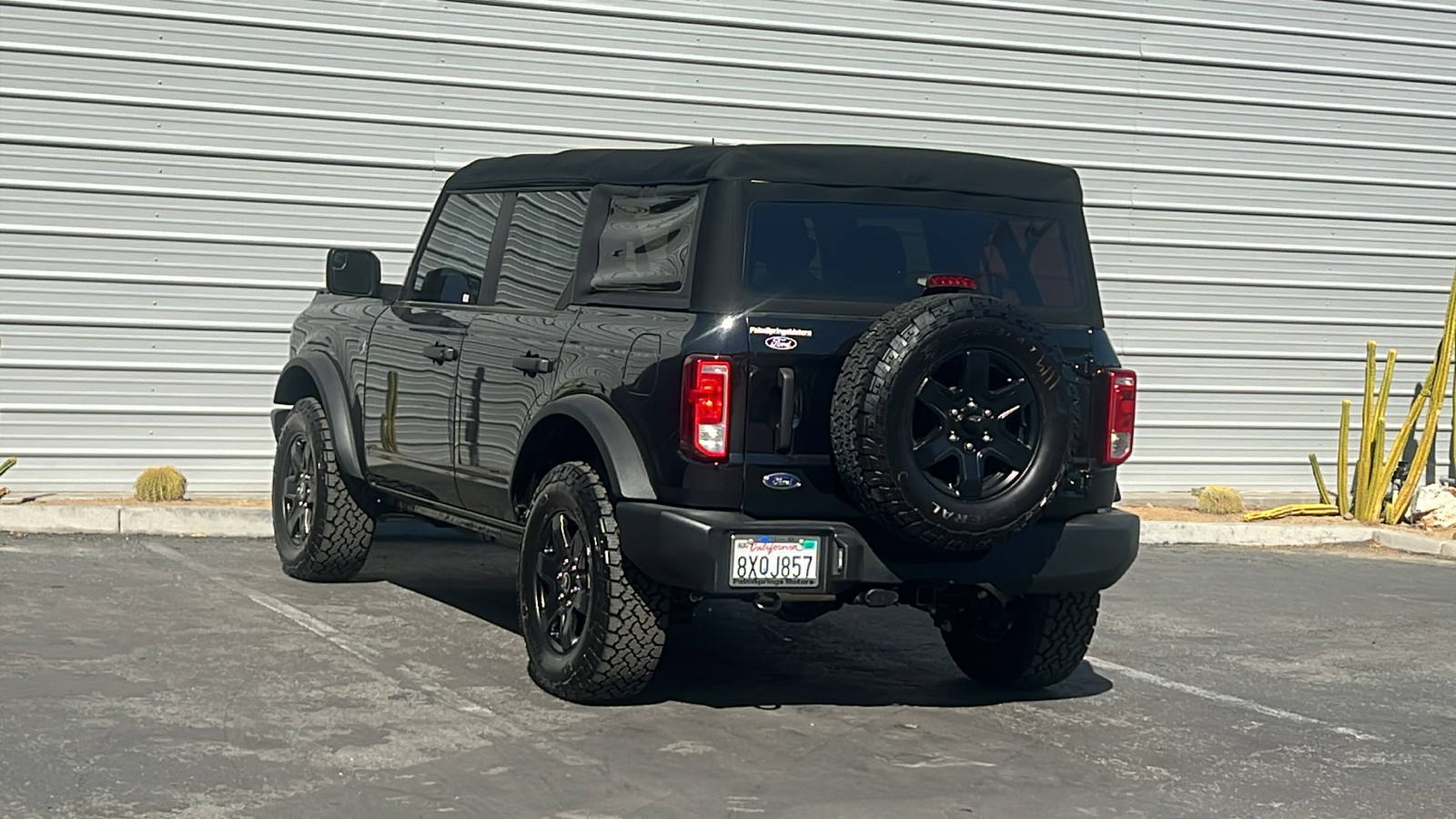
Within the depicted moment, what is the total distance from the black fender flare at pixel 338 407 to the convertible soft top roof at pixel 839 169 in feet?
6.36

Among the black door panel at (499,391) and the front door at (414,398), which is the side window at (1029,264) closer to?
the black door panel at (499,391)

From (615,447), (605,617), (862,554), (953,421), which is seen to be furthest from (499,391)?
(953,421)

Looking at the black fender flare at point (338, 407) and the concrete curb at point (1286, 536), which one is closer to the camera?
the black fender flare at point (338, 407)

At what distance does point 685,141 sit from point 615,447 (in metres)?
6.70

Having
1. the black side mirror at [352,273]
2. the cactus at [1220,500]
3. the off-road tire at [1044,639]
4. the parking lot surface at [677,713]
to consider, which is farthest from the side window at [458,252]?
the cactus at [1220,500]

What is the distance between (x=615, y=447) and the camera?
662 centimetres

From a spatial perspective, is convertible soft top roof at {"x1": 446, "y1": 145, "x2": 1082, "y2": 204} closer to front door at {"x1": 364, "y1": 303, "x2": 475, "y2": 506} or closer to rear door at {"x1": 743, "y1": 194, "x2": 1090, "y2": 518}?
rear door at {"x1": 743, "y1": 194, "x2": 1090, "y2": 518}

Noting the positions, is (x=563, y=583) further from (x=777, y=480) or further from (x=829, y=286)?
(x=829, y=286)

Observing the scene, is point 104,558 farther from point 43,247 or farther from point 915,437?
point 915,437

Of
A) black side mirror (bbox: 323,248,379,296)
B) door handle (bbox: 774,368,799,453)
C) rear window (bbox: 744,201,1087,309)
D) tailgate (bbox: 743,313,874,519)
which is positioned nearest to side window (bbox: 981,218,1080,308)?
rear window (bbox: 744,201,1087,309)

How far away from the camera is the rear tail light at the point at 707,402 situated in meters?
6.35

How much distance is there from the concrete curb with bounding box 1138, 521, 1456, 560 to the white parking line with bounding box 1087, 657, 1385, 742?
466 cm

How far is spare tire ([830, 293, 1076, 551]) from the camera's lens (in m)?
6.22

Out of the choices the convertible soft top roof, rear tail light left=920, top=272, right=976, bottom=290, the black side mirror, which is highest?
the convertible soft top roof
